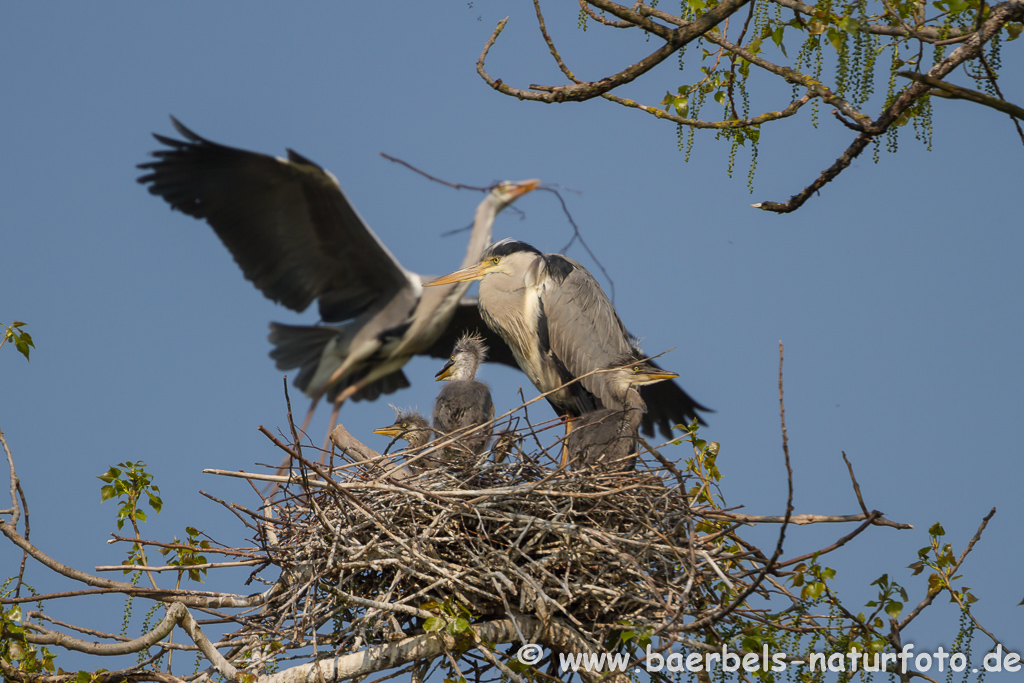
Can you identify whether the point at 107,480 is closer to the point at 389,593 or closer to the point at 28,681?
the point at 28,681

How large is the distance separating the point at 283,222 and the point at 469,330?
2031 mm

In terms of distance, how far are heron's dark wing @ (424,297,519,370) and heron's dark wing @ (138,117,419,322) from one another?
1.77 feet

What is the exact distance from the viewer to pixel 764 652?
2729 mm

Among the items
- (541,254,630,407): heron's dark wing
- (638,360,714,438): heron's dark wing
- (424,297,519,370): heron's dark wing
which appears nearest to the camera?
(541,254,630,407): heron's dark wing

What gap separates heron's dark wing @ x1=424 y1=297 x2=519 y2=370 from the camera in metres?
8.47

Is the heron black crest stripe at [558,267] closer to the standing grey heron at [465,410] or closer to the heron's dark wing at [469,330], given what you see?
the standing grey heron at [465,410]

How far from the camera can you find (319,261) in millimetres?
8523

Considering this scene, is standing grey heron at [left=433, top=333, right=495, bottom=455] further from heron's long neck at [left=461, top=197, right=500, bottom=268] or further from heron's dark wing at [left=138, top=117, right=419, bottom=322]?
heron's long neck at [left=461, top=197, right=500, bottom=268]

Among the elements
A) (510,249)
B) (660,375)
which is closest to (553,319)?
(510,249)

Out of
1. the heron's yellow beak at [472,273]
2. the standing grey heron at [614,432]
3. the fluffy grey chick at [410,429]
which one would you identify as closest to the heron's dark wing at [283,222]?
the heron's yellow beak at [472,273]

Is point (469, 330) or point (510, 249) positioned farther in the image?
point (469, 330)

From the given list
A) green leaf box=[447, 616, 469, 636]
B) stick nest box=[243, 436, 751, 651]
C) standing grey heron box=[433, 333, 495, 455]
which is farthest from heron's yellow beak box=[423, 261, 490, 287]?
green leaf box=[447, 616, 469, 636]
